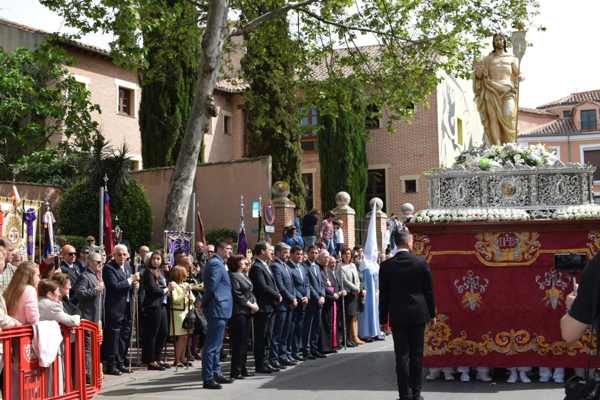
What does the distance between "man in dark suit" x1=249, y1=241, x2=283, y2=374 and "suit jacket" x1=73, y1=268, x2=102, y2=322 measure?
2.45 m

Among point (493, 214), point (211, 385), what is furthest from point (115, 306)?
point (493, 214)

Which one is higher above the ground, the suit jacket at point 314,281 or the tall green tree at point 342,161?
the tall green tree at point 342,161

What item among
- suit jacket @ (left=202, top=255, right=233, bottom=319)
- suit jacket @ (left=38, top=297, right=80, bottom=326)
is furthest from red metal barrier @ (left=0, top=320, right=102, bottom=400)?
suit jacket @ (left=202, top=255, right=233, bottom=319)

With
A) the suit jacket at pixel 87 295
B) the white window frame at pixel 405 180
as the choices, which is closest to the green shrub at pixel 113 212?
the suit jacket at pixel 87 295

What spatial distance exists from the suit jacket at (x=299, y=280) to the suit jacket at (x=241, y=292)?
172cm

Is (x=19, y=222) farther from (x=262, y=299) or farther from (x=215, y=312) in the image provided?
(x=215, y=312)

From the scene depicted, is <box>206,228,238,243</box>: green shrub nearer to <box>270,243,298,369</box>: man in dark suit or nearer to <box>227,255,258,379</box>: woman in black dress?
<box>270,243,298,369</box>: man in dark suit

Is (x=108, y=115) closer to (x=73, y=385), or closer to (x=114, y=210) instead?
(x=114, y=210)

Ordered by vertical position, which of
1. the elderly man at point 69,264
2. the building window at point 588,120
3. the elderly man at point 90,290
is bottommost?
the elderly man at point 90,290

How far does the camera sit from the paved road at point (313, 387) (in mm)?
10320

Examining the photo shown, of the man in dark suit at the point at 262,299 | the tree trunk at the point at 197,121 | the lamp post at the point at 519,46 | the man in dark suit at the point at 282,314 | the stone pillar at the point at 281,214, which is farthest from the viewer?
the stone pillar at the point at 281,214

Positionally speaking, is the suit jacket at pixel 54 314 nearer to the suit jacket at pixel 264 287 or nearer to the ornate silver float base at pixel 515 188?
the suit jacket at pixel 264 287

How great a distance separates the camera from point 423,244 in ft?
38.5

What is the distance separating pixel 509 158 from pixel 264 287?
4.22m
